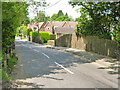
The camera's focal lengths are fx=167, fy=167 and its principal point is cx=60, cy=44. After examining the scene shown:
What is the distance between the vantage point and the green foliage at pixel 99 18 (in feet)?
49.4

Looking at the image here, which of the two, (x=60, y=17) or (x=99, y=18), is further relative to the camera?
(x=60, y=17)

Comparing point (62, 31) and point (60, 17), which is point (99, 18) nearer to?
point (62, 31)

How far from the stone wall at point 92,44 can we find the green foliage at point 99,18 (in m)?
0.82

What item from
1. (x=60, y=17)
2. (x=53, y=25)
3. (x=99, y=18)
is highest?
(x=60, y=17)

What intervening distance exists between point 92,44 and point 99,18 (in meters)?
3.75

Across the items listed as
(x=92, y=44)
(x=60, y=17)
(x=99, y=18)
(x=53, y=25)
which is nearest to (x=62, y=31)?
(x=53, y=25)

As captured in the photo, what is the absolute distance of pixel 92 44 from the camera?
2002 centimetres

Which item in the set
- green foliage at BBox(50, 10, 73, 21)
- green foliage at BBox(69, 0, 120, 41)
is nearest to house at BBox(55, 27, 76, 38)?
green foliage at BBox(69, 0, 120, 41)

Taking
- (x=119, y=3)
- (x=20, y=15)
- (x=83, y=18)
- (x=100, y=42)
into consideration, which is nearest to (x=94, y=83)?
(x=20, y=15)

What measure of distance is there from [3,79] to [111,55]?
10873mm

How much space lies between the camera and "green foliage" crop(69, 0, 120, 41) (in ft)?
49.4

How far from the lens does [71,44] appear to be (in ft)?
90.3

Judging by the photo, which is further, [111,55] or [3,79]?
[111,55]

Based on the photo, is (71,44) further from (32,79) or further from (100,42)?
(32,79)
